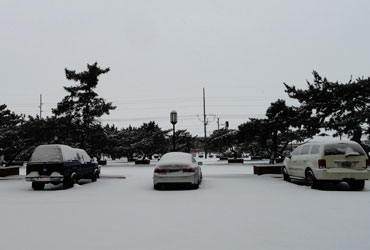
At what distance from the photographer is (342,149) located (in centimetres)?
1141

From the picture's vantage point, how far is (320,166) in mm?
11352

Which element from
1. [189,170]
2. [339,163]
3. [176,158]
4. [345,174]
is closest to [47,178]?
[176,158]

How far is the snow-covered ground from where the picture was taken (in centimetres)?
504

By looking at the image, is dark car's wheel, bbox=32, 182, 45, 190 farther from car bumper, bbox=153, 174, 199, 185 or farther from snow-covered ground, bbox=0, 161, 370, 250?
car bumper, bbox=153, 174, 199, 185

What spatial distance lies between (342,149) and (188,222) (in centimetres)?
773

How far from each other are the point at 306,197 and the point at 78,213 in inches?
275

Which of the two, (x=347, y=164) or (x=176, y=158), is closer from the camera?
(x=347, y=164)

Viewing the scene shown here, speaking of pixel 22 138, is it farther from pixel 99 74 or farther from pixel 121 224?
pixel 121 224

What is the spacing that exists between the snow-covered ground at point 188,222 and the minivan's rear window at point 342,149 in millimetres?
1784

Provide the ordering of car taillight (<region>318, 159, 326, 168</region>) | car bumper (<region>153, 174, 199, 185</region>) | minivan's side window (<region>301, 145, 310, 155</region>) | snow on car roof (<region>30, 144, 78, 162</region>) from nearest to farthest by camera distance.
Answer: car taillight (<region>318, 159, 326, 168</region>), car bumper (<region>153, 174, 199, 185</region>), minivan's side window (<region>301, 145, 310, 155</region>), snow on car roof (<region>30, 144, 78, 162</region>)

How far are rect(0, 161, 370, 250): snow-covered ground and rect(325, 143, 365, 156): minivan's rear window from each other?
5.85 ft

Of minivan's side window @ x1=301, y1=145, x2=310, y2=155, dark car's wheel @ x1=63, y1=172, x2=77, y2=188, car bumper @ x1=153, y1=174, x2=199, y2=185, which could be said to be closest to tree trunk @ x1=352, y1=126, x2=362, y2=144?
minivan's side window @ x1=301, y1=145, x2=310, y2=155

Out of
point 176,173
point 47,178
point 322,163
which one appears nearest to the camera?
point 322,163

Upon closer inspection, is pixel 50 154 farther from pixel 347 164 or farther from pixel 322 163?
pixel 347 164
